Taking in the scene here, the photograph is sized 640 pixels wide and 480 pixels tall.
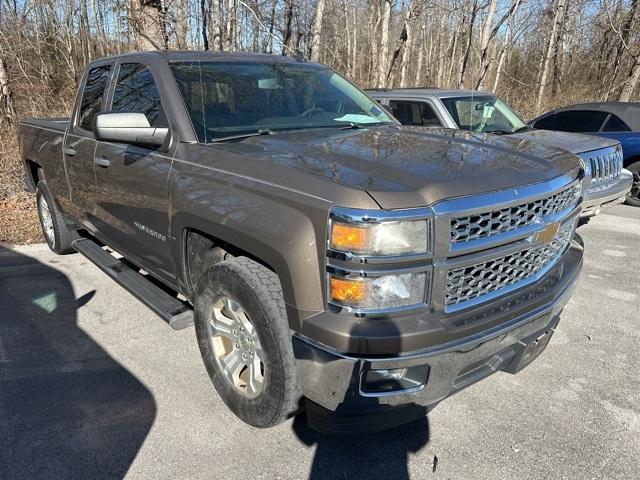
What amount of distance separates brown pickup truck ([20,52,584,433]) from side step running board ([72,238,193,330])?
0.06 ft

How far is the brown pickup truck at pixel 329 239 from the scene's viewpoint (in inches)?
78.8

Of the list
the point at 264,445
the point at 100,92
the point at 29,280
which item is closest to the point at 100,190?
the point at 100,92

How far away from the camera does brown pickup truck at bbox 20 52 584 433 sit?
2002mm

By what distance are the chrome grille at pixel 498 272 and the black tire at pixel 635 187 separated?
6941mm

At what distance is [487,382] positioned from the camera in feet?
10.4

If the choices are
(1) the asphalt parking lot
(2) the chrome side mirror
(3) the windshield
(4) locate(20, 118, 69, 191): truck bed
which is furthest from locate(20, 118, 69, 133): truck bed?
(3) the windshield

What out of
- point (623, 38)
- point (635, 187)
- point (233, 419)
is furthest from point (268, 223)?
point (623, 38)

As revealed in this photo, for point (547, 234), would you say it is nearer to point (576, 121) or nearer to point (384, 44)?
point (576, 121)

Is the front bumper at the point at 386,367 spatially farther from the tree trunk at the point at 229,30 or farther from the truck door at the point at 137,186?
the tree trunk at the point at 229,30

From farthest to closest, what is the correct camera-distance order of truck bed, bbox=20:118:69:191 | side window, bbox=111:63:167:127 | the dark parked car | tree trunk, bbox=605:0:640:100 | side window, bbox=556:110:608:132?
tree trunk, bbox=605:0:640:100, side window, bbox=556:110:608:132, the dark parked car, truck bed, bbox=20:118:69:191, side window, bbox=111:63:167:127

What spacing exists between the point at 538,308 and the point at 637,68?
48.8ft

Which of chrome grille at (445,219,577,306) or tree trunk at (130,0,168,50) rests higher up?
tree trunk at (130,0,168,50)

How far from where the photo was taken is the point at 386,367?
→ 199cm

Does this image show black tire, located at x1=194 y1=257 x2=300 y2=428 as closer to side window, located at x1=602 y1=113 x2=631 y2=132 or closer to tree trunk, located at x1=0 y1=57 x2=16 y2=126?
side window, located at x1=602 y1=113 x2=631 y2=132
